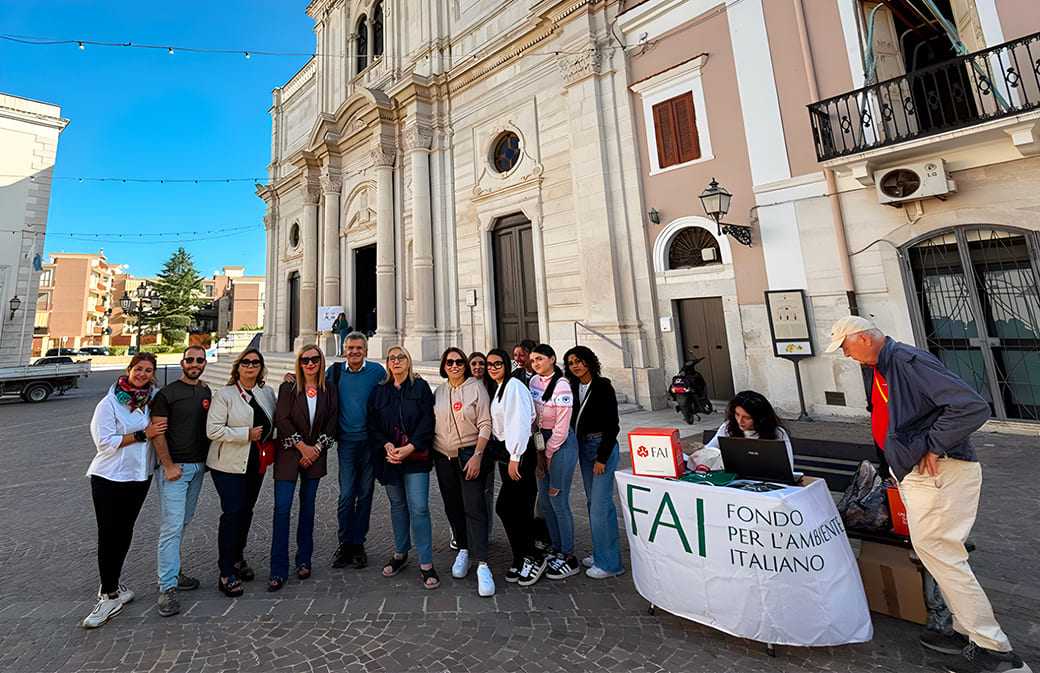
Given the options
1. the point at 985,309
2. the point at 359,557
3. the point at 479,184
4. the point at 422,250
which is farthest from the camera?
the point at 422,250

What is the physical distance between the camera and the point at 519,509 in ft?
10.9

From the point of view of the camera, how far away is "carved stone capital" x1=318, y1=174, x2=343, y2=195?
56.5 feet

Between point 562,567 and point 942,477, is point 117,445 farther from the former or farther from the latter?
point 942,477

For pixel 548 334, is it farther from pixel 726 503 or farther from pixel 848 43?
pixel 726 503

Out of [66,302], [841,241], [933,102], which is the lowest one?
[841,241]

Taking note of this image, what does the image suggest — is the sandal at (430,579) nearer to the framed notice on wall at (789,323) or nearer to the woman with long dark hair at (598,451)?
the woman with long dark hair at (598,451)

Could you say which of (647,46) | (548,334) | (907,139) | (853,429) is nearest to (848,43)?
(907,139)

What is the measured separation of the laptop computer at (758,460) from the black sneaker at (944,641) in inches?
37.5

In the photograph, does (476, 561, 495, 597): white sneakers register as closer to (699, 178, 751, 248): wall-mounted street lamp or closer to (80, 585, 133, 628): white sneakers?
(80, 585, 133, 628): white sneakers

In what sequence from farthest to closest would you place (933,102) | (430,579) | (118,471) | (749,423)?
(933,102)
(430,579)
(118,471)
(749,423)

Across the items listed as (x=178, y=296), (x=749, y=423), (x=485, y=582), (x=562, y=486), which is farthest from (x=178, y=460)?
(x=178, y=296)

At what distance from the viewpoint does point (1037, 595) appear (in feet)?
8.80

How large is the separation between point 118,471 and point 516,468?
8.86 feet

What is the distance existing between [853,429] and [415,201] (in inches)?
479
